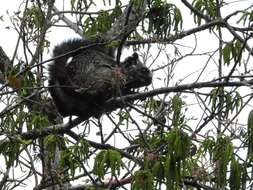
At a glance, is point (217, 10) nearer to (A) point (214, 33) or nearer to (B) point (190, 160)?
(A) point (214, 33)

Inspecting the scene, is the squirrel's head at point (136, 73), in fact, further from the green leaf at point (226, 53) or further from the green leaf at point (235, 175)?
the green leaf at point (235, 175)

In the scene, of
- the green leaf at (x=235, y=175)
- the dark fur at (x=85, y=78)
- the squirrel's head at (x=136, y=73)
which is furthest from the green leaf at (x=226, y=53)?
the squirrel's head at (x=136, y=73)

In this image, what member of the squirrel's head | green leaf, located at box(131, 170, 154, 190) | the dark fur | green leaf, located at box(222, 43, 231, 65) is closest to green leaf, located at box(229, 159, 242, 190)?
green leaf, located at box(131, 170, 154, 190)

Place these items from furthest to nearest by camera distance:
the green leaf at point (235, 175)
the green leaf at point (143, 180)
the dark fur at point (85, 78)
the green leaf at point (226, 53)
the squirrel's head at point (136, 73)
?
the squirrel's head at point (136, 73) → the dark fur at point (85, 78) → the green leaf at point (226, 53) → the green leaf at point (235, 175) → the green leaf at point (143, 180)

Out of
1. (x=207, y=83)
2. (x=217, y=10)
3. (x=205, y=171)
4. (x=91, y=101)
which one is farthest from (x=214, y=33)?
(x=205, y=171)

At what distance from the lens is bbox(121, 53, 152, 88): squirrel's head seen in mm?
7184

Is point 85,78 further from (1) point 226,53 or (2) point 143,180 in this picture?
(2) point 143,180

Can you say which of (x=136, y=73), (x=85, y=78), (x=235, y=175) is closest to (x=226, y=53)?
(x=235, y=175)

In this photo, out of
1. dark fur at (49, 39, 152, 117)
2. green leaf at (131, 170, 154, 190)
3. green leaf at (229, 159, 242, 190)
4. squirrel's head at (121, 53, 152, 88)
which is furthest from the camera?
squirrel's head at (121, 53, 152, 88)

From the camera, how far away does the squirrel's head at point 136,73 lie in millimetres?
7184

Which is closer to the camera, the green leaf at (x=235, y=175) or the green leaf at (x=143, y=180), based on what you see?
the green leaf at (x=143, y=180)

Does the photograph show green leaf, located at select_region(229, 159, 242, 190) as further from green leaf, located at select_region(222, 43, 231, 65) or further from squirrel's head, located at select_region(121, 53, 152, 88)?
squirrel's head, located at select_region(121, 53, 152, 88)

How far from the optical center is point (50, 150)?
5.29m

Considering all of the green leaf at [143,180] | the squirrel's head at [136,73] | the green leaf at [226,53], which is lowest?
the green leaf at [143,180]
